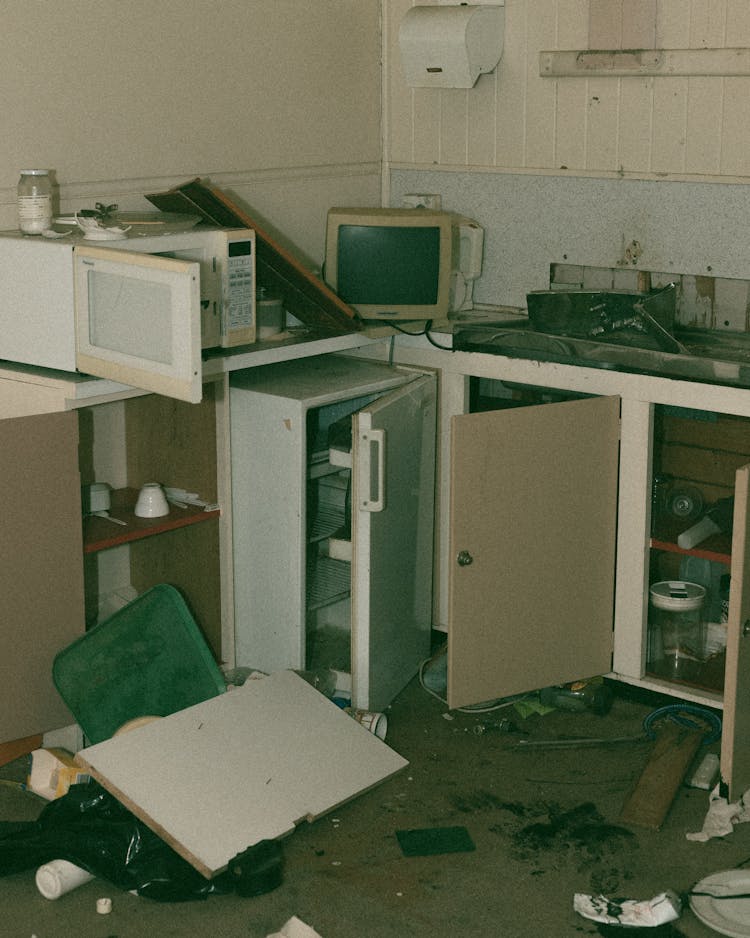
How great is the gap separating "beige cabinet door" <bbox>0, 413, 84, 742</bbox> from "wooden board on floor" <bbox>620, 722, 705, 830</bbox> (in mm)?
1404

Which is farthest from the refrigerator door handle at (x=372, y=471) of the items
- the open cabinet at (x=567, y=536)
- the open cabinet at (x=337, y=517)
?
the open cabinet at (x=567, y=536)

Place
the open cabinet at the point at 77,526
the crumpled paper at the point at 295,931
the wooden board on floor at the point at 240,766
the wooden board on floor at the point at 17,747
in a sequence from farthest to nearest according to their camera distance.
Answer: the wooden board on floor at the point at 17,747 < the open cabinet at the point at 77,526 < the wooden board on floor at the point at 240,766 < the crumpled paper at the point at 295,931

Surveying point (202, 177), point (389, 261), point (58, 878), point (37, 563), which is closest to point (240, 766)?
point (58, 878)

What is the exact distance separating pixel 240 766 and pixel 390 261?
146 cm

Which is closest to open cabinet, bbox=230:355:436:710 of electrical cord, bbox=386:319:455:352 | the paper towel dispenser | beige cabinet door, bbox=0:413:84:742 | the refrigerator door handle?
the refrigerator door handle

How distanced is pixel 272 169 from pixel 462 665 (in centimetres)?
159

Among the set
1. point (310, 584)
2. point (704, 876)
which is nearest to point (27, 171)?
point (310, 584)

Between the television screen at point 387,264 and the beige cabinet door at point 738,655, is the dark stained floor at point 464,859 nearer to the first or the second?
the beige cabinet door at point 738,655

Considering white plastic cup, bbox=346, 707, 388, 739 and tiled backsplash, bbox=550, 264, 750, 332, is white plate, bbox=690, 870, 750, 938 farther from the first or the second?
tiled backsplash, bbox=550, 264, 750, 332

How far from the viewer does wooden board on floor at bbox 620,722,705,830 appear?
2.88 metres

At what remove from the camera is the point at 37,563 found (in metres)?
2.85

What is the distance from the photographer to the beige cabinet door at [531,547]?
3117 mm

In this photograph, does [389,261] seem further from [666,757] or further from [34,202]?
[666,757]

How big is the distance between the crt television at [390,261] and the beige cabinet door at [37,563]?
3.35 ft
